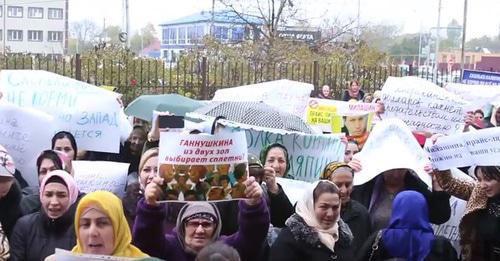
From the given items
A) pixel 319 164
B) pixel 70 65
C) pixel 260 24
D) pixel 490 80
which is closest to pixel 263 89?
pixel 319 164

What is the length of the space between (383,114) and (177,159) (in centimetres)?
429

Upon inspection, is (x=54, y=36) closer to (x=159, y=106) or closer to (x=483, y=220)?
(x=159, y=106)

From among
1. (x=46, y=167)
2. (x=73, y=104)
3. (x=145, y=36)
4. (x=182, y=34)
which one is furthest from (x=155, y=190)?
(x=145, y=36)

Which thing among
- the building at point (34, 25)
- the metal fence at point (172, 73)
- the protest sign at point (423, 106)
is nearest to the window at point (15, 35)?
the building at point (34, 25)

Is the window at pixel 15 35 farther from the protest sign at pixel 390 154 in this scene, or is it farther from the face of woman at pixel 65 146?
the protest sign at pixel 390 154

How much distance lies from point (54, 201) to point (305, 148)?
2.35 metres

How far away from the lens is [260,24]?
22828 mm

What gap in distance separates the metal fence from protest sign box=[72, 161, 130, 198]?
604 centimetres

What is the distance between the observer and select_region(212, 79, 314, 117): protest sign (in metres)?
8.52

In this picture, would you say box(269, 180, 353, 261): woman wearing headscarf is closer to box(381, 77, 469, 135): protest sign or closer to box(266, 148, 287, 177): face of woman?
box(266, 148, 287, 177): face of woman

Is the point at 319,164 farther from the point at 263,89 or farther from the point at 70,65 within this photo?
the point at 70,65

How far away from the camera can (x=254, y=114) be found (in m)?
5.81

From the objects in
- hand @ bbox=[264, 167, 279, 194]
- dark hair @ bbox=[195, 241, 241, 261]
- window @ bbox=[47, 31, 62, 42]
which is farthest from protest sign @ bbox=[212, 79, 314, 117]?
window @ bbox=[47, 31, 62, 42]

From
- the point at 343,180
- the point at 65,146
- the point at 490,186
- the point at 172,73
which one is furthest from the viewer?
the point at 172,73
